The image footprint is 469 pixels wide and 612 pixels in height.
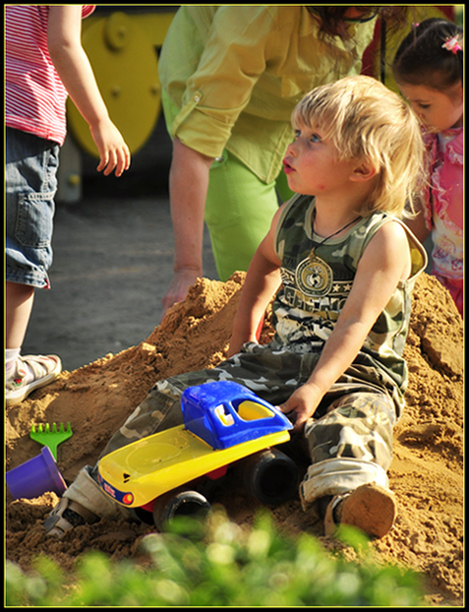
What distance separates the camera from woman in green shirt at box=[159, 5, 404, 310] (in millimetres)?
2744

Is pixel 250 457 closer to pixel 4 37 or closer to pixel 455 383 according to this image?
pixel 455 383

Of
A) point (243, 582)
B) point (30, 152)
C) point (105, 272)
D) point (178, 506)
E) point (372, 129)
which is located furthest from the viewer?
point (105, 272)

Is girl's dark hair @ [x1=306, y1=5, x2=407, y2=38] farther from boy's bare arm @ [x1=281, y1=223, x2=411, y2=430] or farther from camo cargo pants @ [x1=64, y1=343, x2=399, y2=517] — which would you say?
camo cargo pants @ [x1=64, y1=343, x2=399, y2=517]

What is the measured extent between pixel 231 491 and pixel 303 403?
30 centimetres

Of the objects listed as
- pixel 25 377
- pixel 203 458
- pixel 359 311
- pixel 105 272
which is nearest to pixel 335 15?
pixel 359 311

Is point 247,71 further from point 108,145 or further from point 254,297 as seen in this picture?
point 254,297

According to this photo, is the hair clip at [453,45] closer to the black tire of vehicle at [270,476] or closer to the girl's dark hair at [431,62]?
the girl's dark hair at [431,62]

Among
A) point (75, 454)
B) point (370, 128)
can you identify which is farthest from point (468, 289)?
point (75, 454)

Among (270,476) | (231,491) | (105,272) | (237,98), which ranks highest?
(237,98)

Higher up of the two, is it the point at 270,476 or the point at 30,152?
the point at 30,152

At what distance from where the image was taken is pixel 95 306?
16.5 feet

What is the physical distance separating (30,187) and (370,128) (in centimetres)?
116

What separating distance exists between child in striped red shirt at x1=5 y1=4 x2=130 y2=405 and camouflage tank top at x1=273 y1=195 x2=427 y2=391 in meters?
0.73

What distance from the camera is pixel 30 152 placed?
2.50 m
